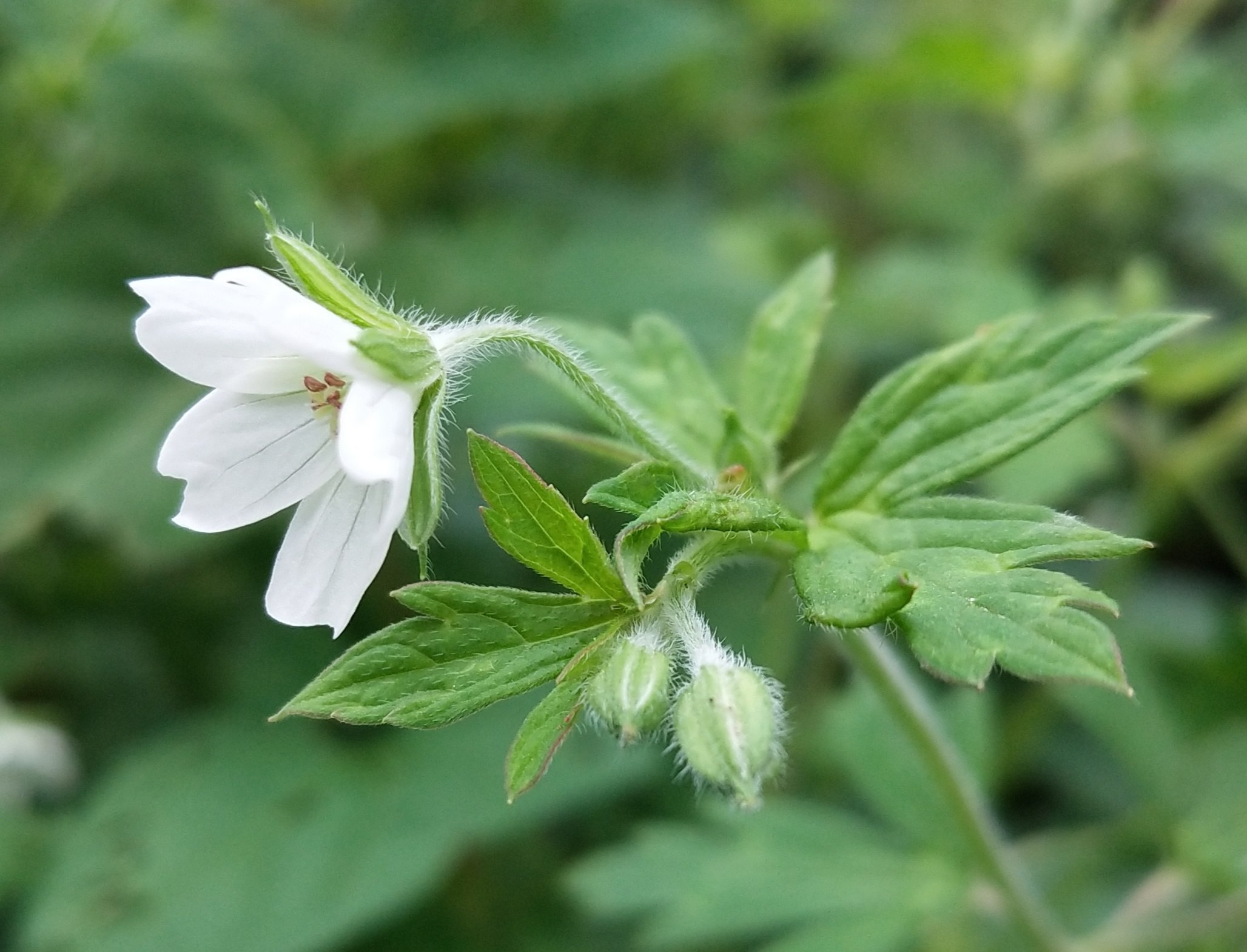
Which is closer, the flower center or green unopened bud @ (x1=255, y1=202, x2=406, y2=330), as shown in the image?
green unopened bud @ (x1=255, y1=202, x2=406, y2=330)

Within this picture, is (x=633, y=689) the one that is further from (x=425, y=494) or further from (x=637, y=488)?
(x=425, y=494)

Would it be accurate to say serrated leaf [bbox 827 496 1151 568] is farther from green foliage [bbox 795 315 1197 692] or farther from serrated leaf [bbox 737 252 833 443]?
serrated leaf [bbox 737 252 833 443]

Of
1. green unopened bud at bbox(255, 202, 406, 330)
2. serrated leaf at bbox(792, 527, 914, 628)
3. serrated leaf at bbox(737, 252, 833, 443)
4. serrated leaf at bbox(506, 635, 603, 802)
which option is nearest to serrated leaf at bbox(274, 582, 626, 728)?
serrated leaf at bbox(506, 635, 603, 802)

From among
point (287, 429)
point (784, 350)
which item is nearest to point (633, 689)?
point (287, 429)

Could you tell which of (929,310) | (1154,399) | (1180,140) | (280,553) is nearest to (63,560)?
(280,553)

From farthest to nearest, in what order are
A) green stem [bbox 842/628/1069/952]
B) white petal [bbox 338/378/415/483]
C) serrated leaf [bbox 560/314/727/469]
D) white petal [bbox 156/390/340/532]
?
serrated leaf [bbox 560/314/727/469], green stem [bbox 842/628/1069/952], white petal [bbox 156/390/340/532], white petal [bbox 338/378/415/483]

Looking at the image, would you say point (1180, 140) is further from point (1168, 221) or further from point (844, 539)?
point (844, 539)

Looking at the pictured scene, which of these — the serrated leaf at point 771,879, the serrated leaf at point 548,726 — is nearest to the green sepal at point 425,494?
the serrated leaf at point 548,726
